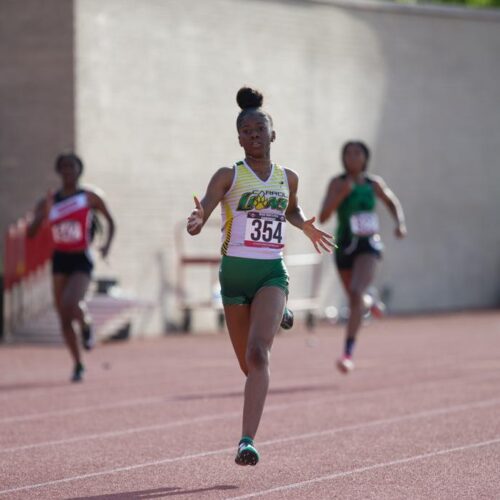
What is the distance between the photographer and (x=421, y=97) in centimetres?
2964

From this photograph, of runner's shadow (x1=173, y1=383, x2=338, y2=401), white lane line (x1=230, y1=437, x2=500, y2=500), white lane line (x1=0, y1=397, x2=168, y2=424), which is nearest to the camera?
white lane line (x1=230, y1=437, x2=500, y2=500)

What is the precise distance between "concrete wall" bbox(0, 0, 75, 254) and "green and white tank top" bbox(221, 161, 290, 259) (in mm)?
14438

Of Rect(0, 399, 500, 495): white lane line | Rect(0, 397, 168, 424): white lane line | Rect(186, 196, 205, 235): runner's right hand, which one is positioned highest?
→ Rect(186, 196, 205, 235): runner's right hand

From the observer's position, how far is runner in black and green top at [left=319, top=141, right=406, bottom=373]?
14.4 meters

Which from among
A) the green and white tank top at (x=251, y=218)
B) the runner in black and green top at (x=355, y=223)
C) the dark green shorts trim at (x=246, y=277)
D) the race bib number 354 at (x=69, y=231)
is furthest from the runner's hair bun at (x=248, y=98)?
the race bib number 354 at (x=69, y=231)

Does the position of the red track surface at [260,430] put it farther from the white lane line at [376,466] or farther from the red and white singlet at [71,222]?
the red and white singlet at [71,222]

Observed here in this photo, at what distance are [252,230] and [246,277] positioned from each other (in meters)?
0.29

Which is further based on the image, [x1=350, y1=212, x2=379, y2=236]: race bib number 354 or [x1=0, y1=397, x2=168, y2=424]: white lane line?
[x1=350, y1=212, x2=379, y2=236]: race bib number 354

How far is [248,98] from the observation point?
864cm

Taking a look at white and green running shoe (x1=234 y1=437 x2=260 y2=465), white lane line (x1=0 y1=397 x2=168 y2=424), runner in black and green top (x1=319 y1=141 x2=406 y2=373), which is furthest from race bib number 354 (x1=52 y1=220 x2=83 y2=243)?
white and green running shoe (x1=234 y1=437 x2=260 y2=465)

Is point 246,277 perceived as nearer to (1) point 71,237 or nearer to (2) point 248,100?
(2) point 248,100

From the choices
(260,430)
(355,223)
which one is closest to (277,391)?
(355,223)

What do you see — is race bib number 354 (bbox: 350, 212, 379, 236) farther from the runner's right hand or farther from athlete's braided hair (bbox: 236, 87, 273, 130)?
the runner's right hand

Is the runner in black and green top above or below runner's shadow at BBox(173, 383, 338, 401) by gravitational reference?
above
